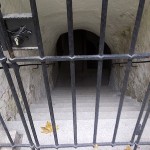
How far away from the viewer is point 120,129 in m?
1.84

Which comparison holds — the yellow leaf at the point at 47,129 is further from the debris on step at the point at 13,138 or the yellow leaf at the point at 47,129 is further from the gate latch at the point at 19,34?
the gate latch at the point at 19,34

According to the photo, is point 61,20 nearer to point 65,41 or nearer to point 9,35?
point 9,35

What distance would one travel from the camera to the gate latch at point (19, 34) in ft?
3.16

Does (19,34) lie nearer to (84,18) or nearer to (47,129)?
(47,129)

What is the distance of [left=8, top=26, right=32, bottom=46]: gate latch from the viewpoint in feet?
3.16

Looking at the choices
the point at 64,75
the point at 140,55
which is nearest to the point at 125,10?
the point at 140,55

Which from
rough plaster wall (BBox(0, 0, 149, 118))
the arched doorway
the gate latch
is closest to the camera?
the gate latch

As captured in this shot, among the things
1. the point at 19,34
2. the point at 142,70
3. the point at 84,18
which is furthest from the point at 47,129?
the point at 84,18

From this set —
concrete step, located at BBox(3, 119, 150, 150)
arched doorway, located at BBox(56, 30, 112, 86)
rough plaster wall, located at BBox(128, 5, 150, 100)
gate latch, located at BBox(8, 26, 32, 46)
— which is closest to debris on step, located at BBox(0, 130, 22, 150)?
concrete step, located at BBox(3, 119, 150, 150)

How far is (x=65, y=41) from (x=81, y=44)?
2.11ft

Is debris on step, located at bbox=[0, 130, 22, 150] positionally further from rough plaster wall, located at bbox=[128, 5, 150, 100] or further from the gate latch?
rough plaster wall, located at bbox=[128, 5, 150, 100]

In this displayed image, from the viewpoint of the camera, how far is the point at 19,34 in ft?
3.17

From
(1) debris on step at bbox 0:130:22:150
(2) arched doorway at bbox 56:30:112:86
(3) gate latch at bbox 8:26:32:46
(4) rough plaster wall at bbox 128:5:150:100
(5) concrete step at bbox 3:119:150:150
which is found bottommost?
(1) debris on step at bbox 0:130:22:150

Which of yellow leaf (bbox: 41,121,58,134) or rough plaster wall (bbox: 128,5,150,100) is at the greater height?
rough plaster wall (bbox: 128,5,150,100)
